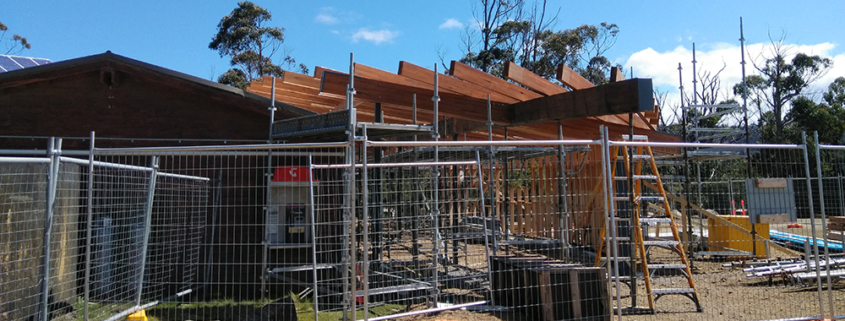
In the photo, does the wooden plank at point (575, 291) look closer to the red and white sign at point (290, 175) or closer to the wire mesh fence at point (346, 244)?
the wire mesh fence at point (346, 244)

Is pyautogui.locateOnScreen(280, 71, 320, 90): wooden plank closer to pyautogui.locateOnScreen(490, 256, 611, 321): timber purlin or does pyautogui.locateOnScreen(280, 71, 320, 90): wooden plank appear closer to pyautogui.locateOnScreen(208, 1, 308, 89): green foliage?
pyautogui.locateOnScreen(490, 256, 611, 321): timber purlin

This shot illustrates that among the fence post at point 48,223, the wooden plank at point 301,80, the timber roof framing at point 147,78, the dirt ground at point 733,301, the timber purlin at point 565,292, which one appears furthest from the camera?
the wooden plank at point 301,80

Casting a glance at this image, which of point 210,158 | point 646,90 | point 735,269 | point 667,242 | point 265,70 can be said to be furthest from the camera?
point 265,70

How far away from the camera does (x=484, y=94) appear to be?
9.50 m

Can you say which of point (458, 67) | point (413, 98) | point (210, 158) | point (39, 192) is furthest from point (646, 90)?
point (39, 192)

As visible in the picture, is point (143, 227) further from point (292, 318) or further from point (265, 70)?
point (265, 70)

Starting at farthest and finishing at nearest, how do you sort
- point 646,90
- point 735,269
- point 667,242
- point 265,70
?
point 265,70
point 735,269
point 646,90
point 667,242

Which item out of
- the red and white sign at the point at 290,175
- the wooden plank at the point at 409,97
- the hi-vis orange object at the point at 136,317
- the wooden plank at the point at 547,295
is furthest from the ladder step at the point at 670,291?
the hi-vis orange object at the point at 136,317

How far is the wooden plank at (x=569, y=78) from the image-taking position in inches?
328

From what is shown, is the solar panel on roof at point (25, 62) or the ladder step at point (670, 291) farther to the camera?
the solar panel on roof at point (25, 62)

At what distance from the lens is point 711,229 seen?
43.2ft

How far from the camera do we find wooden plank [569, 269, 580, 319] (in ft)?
20.4

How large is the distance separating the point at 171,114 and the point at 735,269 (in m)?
11.3

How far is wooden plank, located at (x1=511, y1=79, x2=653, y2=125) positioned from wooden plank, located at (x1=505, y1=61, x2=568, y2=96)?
21cm
